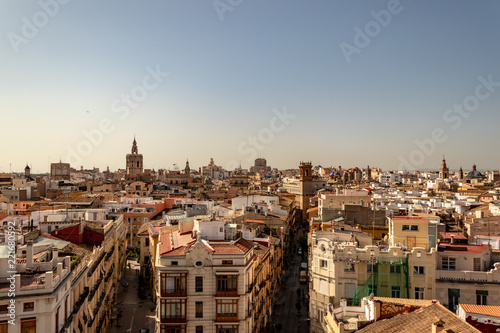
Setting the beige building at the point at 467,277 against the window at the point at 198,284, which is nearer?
the beige building at the point at 467,277

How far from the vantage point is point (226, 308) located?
83.7ft

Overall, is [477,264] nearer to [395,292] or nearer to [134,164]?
[395,292]

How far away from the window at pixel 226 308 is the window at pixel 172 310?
191 centimetres

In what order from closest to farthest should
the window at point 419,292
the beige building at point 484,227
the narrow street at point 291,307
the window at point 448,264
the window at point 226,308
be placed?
1. the window at point 419,292
2. the window at point 226,308
3. the window at point 448,264
4. the narrow street at point 291,307
5. the beige building at point 484,227

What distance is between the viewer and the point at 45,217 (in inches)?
1702

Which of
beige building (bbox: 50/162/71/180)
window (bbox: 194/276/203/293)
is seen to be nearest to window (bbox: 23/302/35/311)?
window (bbox: 194/276/203/293)

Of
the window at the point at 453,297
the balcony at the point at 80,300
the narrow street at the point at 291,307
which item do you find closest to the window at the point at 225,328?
the balcony at the point at 80,300

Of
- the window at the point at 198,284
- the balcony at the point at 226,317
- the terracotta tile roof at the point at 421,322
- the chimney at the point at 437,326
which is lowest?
the balcony at the point at 226,317

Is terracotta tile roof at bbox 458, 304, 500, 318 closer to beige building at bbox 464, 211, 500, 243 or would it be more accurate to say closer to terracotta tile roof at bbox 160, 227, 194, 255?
terracotta tile roof at bbox 160, 227, 194, 255

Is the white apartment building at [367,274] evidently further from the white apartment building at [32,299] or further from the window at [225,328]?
the white apartment building at [32,299]

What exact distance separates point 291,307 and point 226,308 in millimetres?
17381

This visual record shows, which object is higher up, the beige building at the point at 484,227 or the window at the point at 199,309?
the beige building at the point at 484,227

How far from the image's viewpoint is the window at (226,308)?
83.5 ft

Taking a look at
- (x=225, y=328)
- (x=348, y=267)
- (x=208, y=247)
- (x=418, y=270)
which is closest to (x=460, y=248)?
(x=418, y=270)
